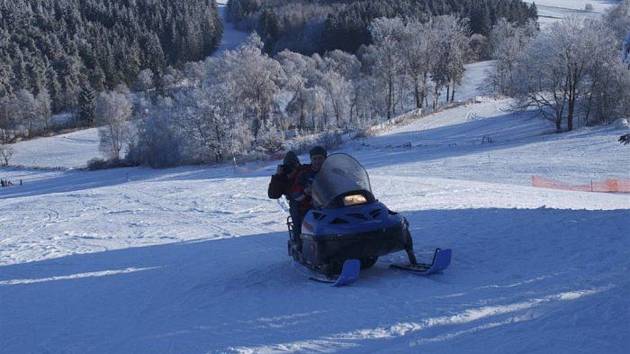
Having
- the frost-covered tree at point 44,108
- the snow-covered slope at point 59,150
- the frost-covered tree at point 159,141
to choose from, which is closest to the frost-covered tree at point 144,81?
the frost-covered tree at point 44,108

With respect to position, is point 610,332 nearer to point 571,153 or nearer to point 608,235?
point 608,235

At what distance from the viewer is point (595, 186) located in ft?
84.9

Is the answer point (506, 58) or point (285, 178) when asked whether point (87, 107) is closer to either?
point (506, 58)

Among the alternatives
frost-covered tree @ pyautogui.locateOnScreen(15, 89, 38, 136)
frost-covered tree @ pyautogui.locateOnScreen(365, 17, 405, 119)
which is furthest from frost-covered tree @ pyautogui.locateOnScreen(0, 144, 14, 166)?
frost-covered tree @ pyautogui.locateOnScreen(365, 17, 405, 119)

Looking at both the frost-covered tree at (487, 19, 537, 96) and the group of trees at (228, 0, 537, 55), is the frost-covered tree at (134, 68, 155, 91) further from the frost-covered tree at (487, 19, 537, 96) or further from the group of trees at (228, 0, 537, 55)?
the frost-covered tree at (487, 19, 537, 96)

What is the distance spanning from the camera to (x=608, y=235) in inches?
355

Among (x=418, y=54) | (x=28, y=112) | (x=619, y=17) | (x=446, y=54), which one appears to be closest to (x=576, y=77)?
(x=418, y=54)

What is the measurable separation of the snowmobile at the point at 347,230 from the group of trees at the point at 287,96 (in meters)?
45.8

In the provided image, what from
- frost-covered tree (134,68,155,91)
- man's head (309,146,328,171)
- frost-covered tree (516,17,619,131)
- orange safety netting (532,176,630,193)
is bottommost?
orange safety netting (532,176,630,193)

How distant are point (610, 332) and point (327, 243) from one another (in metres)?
3.62

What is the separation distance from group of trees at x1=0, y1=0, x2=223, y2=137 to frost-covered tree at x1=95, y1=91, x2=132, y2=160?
62.0ft

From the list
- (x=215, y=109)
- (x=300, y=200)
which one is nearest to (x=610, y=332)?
(x=300, y=200)

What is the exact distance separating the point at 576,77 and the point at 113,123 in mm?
49993

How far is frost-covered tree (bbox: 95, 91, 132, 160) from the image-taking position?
72562 millimetres
